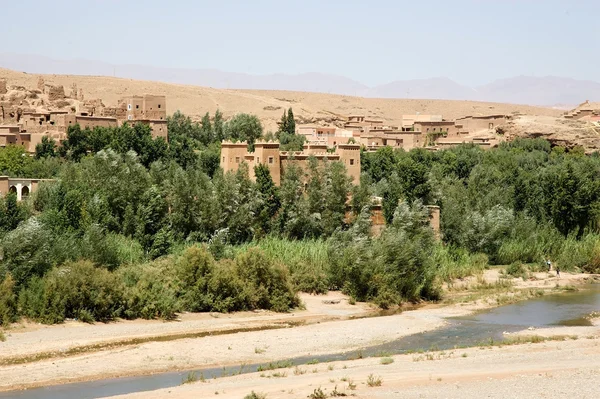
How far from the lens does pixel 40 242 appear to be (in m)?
27.8

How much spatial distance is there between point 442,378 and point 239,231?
17609mm

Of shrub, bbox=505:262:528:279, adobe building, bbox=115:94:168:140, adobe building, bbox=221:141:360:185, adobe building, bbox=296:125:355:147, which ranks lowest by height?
shrub, bbox=505:262:528:279

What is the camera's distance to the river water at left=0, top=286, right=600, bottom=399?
20.2 m

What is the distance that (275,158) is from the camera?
1565 inches

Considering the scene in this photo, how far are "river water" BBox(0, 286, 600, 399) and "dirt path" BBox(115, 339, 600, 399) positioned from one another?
1.14 metres

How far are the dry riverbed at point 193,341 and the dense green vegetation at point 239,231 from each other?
91 centimetres

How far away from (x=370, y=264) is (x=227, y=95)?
7255 centimetres

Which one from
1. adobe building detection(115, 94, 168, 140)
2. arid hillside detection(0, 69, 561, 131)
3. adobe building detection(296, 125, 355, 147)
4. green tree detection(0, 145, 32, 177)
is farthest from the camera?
arid hillside detection(0, 69, 561, 131)

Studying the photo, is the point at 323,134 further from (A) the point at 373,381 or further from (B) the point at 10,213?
(A) the point at 373,381

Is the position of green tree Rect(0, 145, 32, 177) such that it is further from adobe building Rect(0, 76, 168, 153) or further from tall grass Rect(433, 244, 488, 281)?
tall grass Rect(433, 244, 488, 281)

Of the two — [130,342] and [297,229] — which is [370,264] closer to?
[297,229]

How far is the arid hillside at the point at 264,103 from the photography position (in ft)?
290

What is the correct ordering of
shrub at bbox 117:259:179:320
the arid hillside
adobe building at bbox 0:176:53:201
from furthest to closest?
the arid hillside → adobe building at bbox 0:176:53:201 → shrub at bbox 117:259:179:320

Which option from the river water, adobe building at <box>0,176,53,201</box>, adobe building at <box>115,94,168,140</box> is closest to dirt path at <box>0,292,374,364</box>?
the river water
